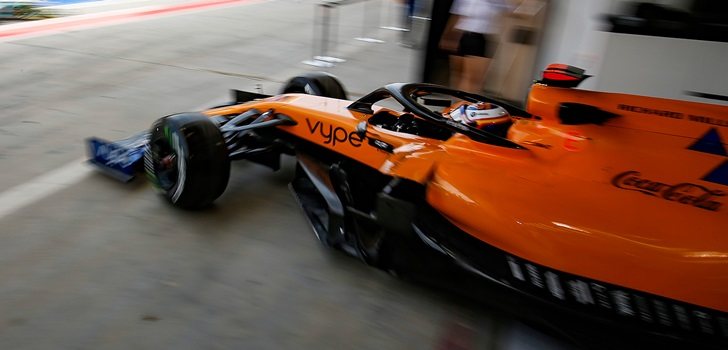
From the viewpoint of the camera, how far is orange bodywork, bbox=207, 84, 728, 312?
1.74 m

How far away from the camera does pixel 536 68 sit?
5742mm

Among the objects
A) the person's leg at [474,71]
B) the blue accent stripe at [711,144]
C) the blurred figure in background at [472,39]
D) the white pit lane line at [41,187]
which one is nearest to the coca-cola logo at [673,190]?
the blue accent stripe at [711,144]

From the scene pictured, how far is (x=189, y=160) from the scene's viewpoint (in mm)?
2812

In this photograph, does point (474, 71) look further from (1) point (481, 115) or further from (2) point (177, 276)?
(2) point (177, 276)

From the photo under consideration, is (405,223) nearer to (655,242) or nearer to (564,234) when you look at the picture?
(564,234)

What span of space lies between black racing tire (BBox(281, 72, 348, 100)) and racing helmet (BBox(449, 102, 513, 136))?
1530 millimetres

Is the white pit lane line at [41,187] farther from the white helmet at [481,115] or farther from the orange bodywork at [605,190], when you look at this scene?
the white helmet at [481,115]

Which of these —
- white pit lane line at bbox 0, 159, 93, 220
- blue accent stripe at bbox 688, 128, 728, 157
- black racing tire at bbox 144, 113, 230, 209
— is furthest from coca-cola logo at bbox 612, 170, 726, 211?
white pit lane line at bbox 0, 159, 93, 220

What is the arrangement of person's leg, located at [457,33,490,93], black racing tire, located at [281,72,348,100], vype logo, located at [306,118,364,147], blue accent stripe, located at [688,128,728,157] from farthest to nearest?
person's leg, located at [457,33,490,93], black racing tire, located at [281,72,348,100], vype logo, located at [306,118,364,147], blue accent stripe, located at [688,128,728,157]

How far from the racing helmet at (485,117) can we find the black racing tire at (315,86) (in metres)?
1.53

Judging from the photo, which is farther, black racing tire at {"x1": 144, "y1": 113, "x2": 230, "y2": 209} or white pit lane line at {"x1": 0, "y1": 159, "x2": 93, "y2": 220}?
white pit lane line at {"x1": 0, "y1": 159, "x2": 93, "y2": 220}

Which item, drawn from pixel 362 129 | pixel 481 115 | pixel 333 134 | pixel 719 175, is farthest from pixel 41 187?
pixel 719 175

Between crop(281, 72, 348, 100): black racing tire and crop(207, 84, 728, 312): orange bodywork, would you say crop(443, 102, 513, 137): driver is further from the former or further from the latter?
crop(281, 72, 348, 100): black racing tire

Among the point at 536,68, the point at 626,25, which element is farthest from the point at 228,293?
the point at 536,68
